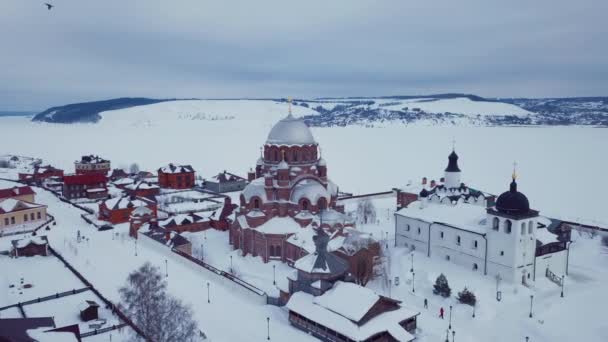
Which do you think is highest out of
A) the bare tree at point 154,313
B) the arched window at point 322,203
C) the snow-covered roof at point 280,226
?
the arched window at point 322,203

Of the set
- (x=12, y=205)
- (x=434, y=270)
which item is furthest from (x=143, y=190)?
(x=434, y=270)

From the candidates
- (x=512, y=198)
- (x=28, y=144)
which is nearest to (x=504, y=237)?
(x=512, y=198)

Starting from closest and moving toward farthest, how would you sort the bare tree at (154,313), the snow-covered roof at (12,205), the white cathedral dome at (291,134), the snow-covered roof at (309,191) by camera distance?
the bare tree at (154,313), the snow-covered roof at (309,191), the white cathedral dome at (291,134), the snow-covered roof at (12,205)

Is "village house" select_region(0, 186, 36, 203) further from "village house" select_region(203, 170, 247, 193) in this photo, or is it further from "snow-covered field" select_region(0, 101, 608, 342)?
"village house" select_region(203, 170, 247, 193)

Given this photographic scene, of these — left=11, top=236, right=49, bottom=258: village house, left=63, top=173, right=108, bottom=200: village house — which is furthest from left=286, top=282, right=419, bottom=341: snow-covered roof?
left=63, top=173, right=108, bottom=200: village house

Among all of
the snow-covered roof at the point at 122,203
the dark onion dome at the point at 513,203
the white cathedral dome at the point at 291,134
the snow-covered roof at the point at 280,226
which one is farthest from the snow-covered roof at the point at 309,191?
the snow-covered roof at the point at 122,203

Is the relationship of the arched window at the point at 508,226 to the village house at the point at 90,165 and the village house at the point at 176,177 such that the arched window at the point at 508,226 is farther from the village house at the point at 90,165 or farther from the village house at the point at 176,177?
the village house at the point at 90,165
